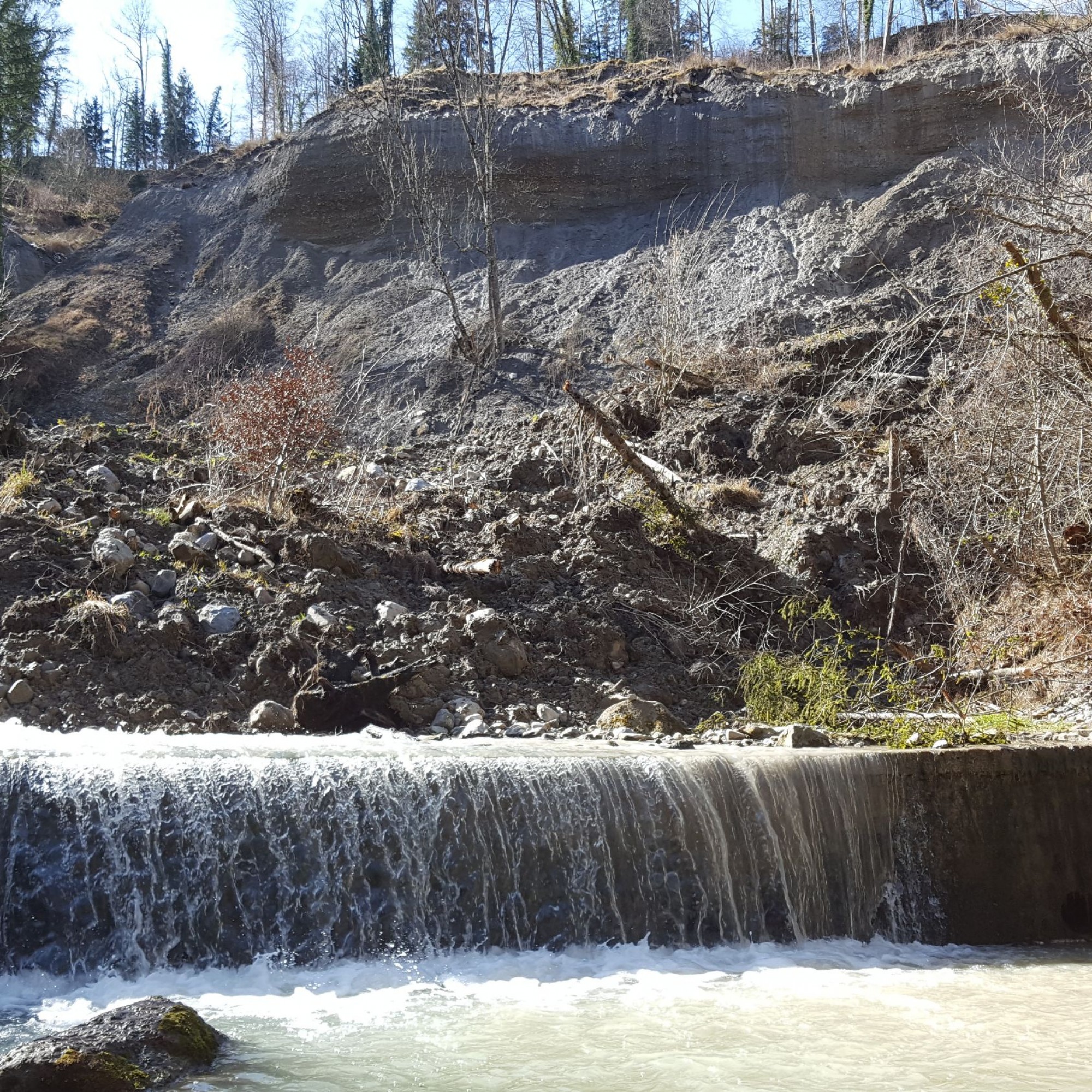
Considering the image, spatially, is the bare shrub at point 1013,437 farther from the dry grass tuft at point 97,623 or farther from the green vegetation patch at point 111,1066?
the dry grass tuft at point 97,623

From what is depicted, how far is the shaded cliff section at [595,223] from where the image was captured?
57.4ft

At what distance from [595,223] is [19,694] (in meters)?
15.4

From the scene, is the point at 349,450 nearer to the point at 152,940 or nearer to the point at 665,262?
the point at 665,262

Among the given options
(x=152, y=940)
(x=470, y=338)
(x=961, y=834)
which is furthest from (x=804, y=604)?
(x=470, y=338)

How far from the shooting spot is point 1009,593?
29.6ft

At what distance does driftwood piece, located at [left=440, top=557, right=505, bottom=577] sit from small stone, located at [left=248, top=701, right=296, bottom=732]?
258 centimetres

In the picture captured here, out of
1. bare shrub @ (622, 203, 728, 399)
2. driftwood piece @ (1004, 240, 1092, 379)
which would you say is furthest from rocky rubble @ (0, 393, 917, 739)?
driftwood piece @ (1004, 240, 1092, 379)

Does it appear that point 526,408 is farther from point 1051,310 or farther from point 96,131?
point 96,131

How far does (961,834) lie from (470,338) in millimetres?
12548

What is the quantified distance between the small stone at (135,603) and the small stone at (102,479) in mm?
2265

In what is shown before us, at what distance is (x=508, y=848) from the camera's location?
6.00m

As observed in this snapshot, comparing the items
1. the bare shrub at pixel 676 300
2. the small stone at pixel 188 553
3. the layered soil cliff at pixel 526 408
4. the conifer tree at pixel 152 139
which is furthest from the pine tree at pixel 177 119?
the small stone at pixel 188 553

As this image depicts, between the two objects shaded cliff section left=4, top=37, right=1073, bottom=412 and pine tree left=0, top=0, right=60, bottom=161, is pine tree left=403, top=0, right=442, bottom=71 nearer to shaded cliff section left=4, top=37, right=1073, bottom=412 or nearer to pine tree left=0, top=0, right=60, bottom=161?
shaded cliff section left=4, top=37, right=1073, bottom=412

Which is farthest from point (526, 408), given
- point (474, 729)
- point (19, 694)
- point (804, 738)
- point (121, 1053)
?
point (121, 1053)
